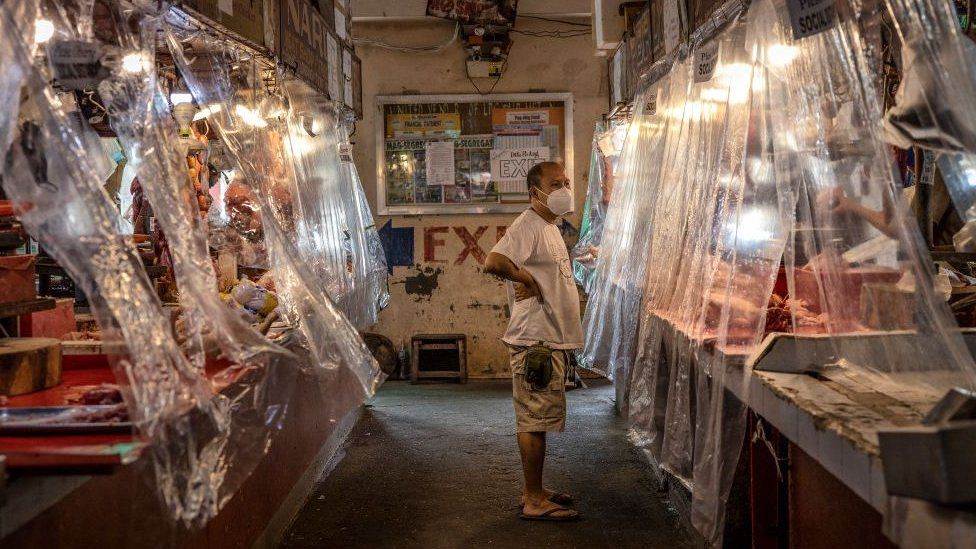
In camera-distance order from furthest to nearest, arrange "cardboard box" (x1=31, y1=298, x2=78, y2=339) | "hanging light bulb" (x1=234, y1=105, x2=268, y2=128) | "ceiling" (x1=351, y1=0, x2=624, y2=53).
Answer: "ceiling" (x1=351, y1=0, x2=624, y2=53)
"hanging light bulb" (x1=234, y1=105, x2=268, y2=128)
"cardboard box" (x1=31, y1=298, x2=78, y2=339)

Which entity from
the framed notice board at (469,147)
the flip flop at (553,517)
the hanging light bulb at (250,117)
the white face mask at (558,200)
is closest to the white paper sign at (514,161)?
the framed notice board at (469,147)

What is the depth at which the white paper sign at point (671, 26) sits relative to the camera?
4.63 meters

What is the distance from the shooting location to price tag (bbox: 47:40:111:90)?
243 centimetres

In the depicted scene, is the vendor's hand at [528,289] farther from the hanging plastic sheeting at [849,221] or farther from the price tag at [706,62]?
the hanging plastic sheeting at [849,221]

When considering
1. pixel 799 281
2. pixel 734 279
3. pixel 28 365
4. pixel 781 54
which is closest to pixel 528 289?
pixel 734 279

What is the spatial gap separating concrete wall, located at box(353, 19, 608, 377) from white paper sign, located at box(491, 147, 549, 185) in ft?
1.28

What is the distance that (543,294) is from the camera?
4.61m

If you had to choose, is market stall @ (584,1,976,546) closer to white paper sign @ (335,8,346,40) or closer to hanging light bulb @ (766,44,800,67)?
hanging light bulb @ (766,44,800,67)

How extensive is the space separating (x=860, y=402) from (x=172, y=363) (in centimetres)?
205

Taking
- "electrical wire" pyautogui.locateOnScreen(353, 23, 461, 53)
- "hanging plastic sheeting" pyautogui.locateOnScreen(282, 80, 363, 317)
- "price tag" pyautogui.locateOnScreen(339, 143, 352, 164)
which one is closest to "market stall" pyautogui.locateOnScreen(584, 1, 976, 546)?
"hanging plastic sheeting" pyautogui.locateOnScreen(282, 80, 363, 317)

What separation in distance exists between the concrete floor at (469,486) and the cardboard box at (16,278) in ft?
6.91

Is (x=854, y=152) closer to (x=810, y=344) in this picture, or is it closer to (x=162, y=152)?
(x=810, y=344)

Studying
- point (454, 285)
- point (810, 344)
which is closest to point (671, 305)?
point (810, 344)

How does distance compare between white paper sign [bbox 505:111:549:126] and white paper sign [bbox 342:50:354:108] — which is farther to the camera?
white paper sign [bbox 505:111:549:126]
